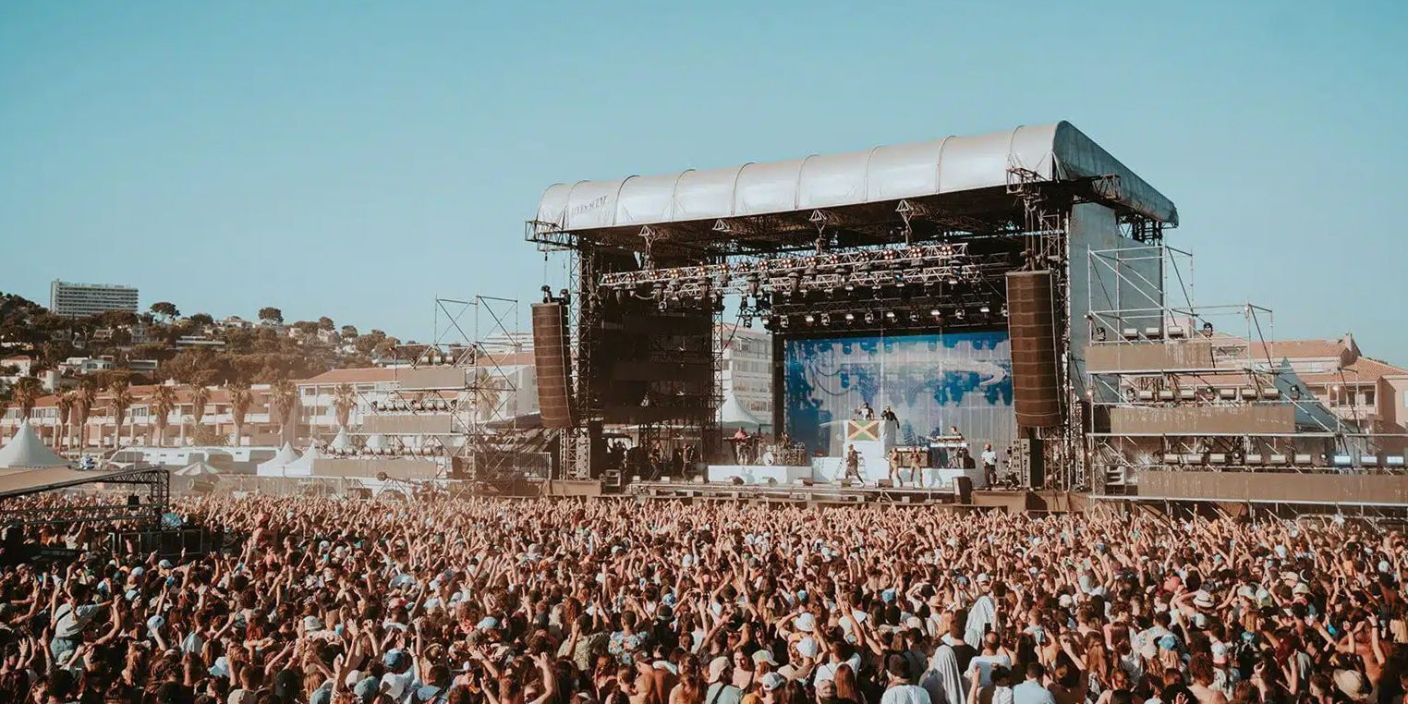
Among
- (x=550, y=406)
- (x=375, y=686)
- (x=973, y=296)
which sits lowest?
(x=375, y=686)

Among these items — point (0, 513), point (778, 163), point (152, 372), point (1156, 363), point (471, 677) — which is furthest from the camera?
point (152, 372)

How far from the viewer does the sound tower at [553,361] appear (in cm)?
3338

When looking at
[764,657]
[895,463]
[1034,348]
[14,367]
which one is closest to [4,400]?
[14,367]

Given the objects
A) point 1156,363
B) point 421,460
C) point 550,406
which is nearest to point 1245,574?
point 1156,363

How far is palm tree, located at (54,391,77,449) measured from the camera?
7694cm

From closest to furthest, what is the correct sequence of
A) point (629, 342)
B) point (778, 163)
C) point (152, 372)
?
point (778, 163), point (629, 342), point (152, 372)

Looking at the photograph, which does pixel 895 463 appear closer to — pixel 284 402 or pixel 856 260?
pixel 856 260

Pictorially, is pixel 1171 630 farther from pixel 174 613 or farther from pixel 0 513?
pixel 0 513

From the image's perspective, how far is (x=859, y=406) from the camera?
120ft

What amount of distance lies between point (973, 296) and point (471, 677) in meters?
27.9

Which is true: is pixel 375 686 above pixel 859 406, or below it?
below

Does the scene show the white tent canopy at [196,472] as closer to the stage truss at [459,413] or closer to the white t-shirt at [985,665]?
the stage truss at [459,413]

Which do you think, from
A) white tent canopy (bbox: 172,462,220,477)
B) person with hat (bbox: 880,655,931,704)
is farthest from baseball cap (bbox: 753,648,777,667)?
white tent canopy (bbox: 172,462,220,477)

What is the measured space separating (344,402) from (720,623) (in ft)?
259
